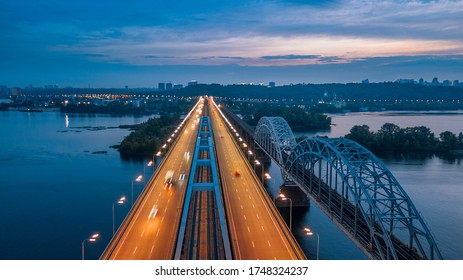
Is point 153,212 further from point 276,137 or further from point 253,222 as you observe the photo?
point 276,137

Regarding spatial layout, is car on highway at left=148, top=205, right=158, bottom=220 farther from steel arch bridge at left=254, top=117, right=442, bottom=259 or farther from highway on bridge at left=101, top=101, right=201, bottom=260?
steel arch bridge at left=254, top=117, right=442, bottom=259

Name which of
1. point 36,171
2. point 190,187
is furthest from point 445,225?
point 36,171

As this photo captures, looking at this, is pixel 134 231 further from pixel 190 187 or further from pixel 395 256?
pixel 395 256

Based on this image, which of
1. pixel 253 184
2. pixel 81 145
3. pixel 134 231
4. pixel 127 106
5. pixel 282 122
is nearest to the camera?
pixel 134 231

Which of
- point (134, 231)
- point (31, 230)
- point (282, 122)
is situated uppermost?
point (282, 122)

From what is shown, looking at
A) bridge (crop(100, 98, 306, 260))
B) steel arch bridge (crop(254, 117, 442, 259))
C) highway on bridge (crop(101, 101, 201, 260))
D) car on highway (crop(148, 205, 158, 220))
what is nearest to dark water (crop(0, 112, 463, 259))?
steel arch bridge (crop(254, 117, 442, 259))

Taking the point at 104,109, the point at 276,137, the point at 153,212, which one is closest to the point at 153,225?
the point at 153,212

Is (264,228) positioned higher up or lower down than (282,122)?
lower down
